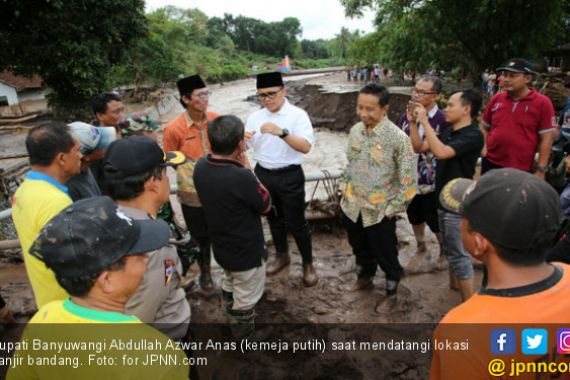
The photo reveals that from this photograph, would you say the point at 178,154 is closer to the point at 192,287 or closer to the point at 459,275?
the point at 192,287

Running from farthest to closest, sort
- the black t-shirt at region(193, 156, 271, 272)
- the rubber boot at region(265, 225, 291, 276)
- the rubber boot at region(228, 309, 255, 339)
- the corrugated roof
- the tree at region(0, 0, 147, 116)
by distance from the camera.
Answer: the corrugated roof → the tree at region(0, 0, 147, 116) → the rubber boot at region(265, 225, 291, 276) → the rubber boot at region(228, 309, 255, 339) → the black t-shirt at region(193, 156, 271, 272)

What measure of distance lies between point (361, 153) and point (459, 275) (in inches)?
48.3

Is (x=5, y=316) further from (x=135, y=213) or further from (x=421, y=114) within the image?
(x=421, y=114)

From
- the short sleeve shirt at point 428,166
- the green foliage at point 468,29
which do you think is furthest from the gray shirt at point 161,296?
the green foliage at point 468,29

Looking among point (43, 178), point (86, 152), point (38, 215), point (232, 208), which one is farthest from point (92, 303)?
point (86, 152)

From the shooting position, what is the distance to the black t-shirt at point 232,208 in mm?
2365

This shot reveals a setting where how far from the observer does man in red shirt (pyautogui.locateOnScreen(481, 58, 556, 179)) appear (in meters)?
3.26

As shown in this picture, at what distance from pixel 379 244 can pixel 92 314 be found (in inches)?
89.2

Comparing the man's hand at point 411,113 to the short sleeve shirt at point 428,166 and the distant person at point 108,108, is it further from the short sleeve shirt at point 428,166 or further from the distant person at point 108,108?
the distant person at point 108,108

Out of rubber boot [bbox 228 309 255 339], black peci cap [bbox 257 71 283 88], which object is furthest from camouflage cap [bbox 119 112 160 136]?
rubber boot [bbox 228 309 255 339]

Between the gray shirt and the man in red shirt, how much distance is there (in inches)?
120

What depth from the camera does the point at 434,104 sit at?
3.25m

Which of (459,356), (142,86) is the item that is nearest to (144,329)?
(459,356)

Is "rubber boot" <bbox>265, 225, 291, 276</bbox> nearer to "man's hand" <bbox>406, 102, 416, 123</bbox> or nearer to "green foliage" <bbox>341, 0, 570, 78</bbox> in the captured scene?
"man's hand" <bbox>406, 102, 416, 123</bbox>
